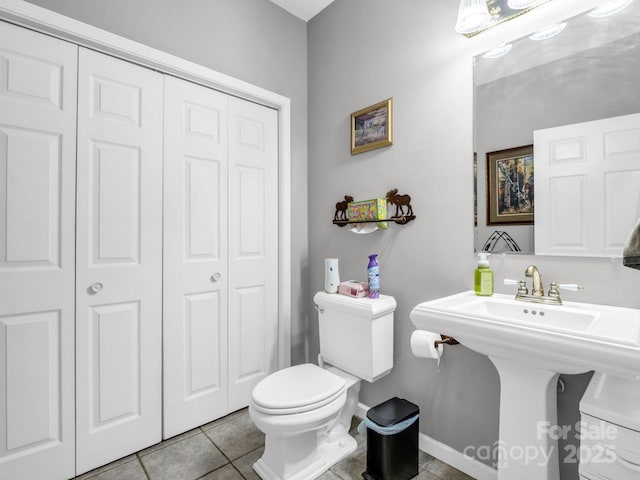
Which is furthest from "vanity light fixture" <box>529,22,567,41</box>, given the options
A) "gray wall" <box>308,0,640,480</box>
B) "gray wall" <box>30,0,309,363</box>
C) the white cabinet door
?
"gray wall" <box>30,0,309,363</box>

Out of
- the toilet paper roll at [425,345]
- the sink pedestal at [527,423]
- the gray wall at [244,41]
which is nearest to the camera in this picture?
the sink pedestal at [527,423]

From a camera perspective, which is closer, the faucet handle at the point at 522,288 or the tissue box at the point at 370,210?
the faucet handle at the point at 522,288

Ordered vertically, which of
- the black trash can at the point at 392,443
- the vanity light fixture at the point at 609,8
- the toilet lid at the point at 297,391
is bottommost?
the black trash can at the point at 392,443

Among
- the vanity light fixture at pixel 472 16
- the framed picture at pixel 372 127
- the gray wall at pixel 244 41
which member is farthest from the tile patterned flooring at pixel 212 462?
the vanity light fixture at pixel 472 16

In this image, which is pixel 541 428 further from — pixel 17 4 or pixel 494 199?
pixel 17 4

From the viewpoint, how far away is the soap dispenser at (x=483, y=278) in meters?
1.36

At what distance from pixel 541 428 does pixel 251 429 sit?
4.75 ft

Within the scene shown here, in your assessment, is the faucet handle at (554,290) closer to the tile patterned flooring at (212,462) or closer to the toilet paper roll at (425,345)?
the toilet paper roll at (425,345)

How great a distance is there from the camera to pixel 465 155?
1.51 metres

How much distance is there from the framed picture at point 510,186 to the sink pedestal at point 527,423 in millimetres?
601

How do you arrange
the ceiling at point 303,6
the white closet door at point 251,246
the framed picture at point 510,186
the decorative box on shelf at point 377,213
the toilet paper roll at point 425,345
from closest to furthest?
the framed picture at point 510,186 → the toilet paper roll at point 425,345 → the decorative box on shelf at point 377,213 → the white closet door at point 251,246 → the ceiling at point 303,6

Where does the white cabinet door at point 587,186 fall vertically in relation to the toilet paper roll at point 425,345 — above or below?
above

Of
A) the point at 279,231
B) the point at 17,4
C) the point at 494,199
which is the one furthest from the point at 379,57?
the point at 17,4

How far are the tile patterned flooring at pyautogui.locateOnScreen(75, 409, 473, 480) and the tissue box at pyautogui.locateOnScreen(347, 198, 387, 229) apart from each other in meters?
1.21
